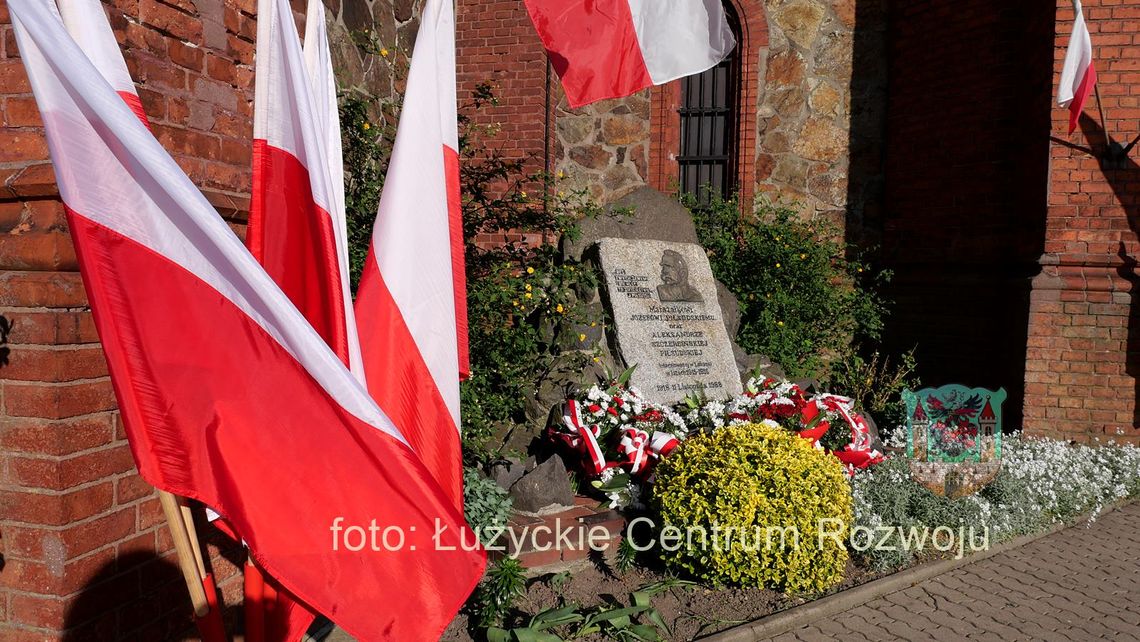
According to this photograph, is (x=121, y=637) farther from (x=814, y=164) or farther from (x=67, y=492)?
(x=814, y=164)

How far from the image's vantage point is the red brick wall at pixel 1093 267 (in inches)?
247

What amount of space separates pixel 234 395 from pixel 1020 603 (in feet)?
12.8

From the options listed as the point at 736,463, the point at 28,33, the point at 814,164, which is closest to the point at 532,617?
the point at 736,463

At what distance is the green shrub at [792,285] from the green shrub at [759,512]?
11.7ft

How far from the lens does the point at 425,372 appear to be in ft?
7.11

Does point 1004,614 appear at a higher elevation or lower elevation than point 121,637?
lower

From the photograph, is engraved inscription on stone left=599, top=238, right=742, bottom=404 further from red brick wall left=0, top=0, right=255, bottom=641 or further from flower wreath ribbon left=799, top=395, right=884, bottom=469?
red brick wall left=0, top=0, right=255, bottom=641

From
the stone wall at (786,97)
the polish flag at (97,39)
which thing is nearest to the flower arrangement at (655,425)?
the polish flag at (97,39)

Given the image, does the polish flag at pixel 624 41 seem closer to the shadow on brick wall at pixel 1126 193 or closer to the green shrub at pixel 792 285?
the green shrub at pixel 792 285

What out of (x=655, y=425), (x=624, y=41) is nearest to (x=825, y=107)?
(x=655, y=425)

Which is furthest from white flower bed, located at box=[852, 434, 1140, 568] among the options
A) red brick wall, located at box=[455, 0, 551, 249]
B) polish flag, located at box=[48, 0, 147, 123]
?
red brick wall, located at box=[455, 0, 551, 249]

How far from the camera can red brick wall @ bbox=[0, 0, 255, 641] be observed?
73.0 inches

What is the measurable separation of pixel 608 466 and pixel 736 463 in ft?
3.24

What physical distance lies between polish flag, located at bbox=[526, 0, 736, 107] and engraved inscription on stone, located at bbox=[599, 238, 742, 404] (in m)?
3.12
